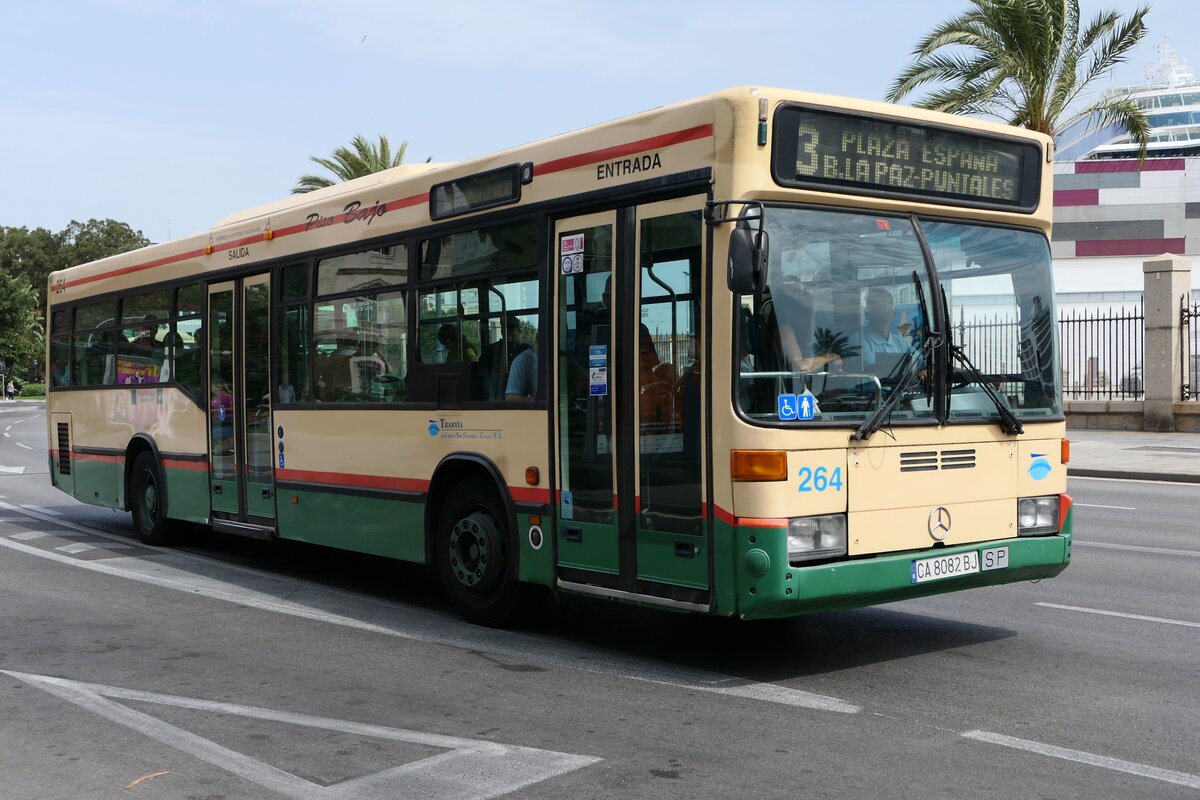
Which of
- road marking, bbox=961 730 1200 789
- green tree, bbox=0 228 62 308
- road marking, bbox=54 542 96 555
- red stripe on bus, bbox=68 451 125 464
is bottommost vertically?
road marking, bbox=54 542 96 555

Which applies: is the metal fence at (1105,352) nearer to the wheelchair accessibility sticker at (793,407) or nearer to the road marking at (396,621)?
the road marking at (396,621)

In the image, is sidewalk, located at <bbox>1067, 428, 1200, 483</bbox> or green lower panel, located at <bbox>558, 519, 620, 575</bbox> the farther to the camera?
sidewalk, located at <bbox>1067, 428, 1200, 483</bbox>

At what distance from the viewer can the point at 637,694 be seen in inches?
257

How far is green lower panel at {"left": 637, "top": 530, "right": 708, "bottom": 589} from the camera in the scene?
675 centimetres

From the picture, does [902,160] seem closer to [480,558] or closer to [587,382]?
[587,382]

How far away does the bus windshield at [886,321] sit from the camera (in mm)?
6508

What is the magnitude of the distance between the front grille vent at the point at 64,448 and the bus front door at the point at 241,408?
4203 mm

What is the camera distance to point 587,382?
7480 millimetres

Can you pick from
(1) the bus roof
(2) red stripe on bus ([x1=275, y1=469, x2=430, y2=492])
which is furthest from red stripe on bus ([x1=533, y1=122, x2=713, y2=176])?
(2) red stripe on bus ([x1=275, y1=469, x2=430, y2=492])

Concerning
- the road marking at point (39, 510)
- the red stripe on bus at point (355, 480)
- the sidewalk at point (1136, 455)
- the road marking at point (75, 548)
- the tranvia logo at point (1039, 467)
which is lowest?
the road marking at point (39, 510)

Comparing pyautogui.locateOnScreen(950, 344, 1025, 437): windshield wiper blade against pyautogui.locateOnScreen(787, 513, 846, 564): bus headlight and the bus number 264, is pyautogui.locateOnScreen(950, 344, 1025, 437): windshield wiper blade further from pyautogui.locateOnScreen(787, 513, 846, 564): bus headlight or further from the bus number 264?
pyautogui.locateOnScreen(787, 513, 846, 564): bus headlight

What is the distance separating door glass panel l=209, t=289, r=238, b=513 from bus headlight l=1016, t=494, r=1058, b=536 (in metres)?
7.01

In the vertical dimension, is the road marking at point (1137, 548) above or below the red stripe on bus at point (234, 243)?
below

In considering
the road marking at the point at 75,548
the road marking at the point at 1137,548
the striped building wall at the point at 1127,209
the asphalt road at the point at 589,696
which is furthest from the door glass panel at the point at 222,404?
the striped building wall at the point at 1127,209
